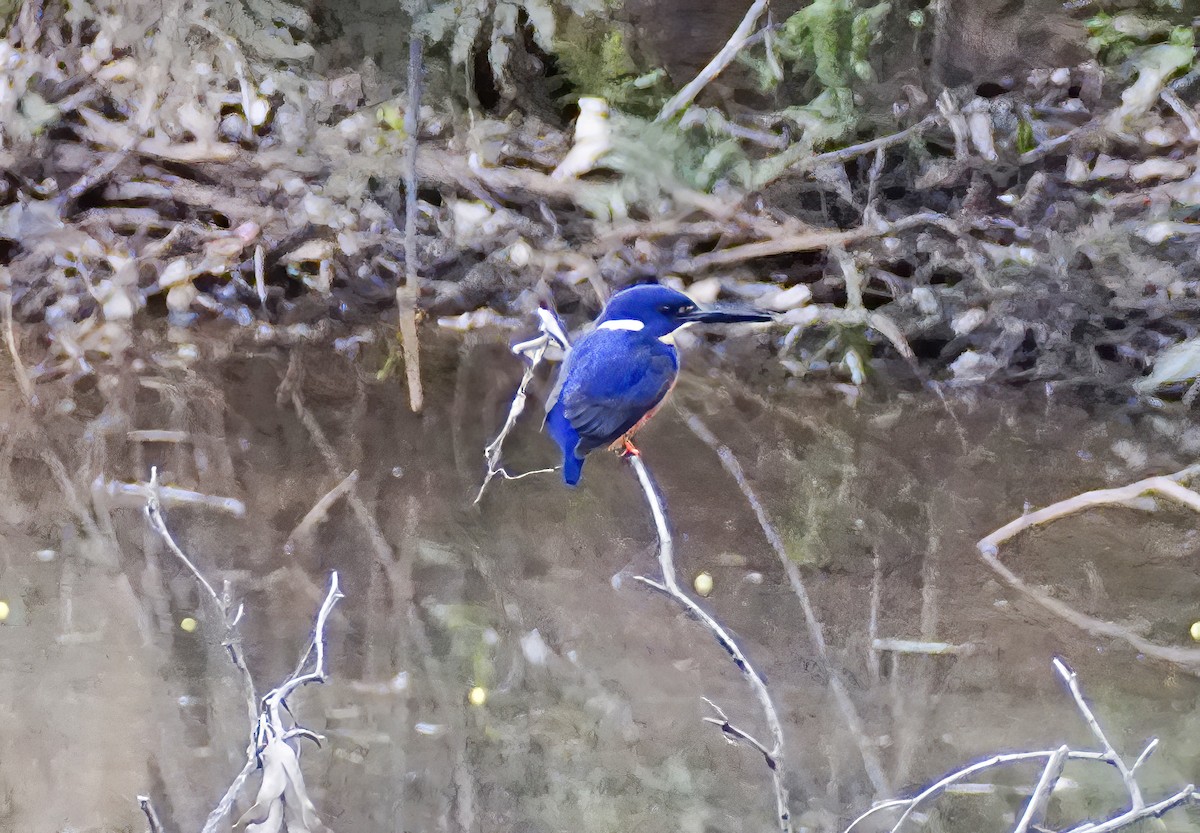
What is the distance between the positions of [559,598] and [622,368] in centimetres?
31

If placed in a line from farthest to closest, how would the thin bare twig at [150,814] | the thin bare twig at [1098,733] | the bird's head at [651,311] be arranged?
the thin bare twig at [150,814] → the bird's head at [651,311] → the thin bare twig at [1098,733]

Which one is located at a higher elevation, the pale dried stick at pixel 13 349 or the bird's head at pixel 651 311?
the bird's head at pixel 651 311

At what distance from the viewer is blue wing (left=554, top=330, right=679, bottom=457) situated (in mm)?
1090

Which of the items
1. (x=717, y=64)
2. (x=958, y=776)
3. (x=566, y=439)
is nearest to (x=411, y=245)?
(x=566, y=439)

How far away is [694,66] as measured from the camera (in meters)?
1.15

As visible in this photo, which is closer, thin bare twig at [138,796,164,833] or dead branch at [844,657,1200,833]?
dead branch at [844,657,1200,833]

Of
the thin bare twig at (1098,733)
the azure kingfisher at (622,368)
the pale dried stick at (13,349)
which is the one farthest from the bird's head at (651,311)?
the pale dried stick at (13,349)

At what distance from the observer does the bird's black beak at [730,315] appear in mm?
1134

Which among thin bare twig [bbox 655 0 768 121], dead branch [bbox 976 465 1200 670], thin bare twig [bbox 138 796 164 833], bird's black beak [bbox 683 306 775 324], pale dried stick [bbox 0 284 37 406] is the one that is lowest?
thin bare twig [bbox 138 796 164 833]

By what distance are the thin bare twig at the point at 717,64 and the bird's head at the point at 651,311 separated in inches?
9.0

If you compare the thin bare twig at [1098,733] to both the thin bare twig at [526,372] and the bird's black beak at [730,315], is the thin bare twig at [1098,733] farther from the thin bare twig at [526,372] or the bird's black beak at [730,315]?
the thin bare twig at [526,372]

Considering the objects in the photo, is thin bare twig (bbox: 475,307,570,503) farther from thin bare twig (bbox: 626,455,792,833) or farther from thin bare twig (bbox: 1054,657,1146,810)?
thin bare twig (bbox: 1054,657,1146,810)

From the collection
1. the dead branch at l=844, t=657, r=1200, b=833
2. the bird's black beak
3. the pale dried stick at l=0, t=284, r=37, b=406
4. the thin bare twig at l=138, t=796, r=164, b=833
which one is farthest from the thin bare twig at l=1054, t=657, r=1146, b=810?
the pale dried stick at l=0, t=284, r=37, b=406

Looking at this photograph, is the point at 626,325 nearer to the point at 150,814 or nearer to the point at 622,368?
the point at 622,368
